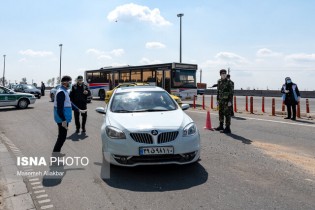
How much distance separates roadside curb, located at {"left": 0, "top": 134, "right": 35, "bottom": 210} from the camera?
4.14 meters

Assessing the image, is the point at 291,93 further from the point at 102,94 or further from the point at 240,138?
the point at 102,94

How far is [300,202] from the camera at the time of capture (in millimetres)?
4156

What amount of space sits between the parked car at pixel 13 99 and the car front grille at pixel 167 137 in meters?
16.3

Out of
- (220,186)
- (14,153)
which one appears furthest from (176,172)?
(14,153)

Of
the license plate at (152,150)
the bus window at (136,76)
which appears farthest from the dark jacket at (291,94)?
the bus window at (136,76)

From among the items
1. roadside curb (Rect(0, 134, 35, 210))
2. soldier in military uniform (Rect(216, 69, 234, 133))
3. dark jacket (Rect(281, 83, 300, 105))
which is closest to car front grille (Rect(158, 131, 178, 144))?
roadside curb (Rect(0, 134, 35, 210))

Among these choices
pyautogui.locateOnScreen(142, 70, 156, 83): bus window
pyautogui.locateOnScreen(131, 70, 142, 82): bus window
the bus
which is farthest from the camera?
pyautogui.locateOnScreen(131, 70, 142, 82): bus window

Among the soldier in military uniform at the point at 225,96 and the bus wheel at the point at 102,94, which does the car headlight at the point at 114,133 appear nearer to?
the soldier in military uniform at the point at 225,96

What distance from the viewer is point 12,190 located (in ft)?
15.4

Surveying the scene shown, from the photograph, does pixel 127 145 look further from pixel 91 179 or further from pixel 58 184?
pixel 58 184

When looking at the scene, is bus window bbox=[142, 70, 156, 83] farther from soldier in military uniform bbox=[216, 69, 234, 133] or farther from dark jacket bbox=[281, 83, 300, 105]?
soldier in military uniform bbox=[216, 69, 234, 133]

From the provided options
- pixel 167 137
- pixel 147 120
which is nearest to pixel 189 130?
pixel 167 137

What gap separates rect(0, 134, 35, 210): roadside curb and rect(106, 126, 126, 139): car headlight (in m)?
1.57

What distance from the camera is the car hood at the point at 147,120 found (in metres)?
5.29
